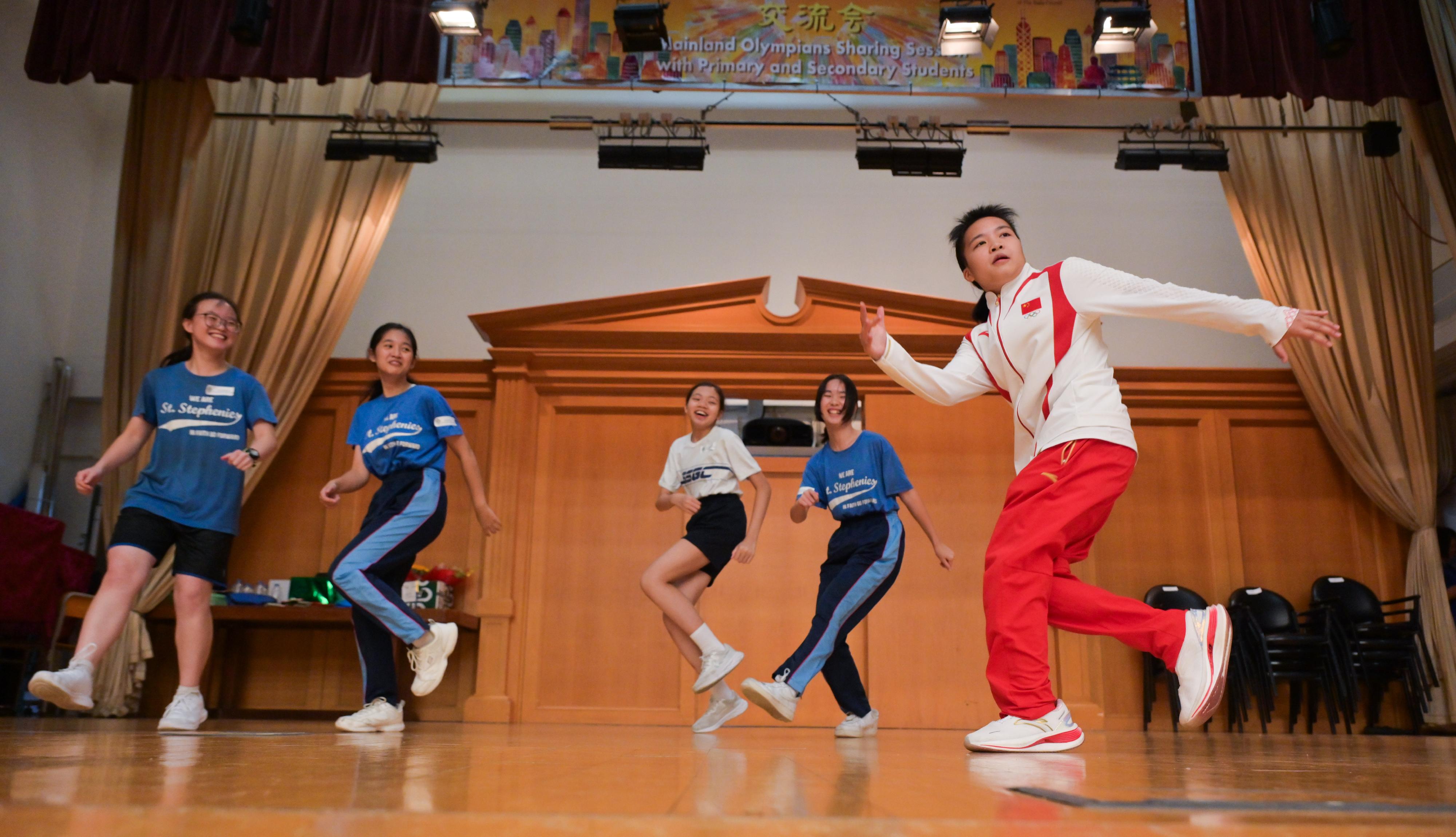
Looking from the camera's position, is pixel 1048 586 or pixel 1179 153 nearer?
pixel 1048 586

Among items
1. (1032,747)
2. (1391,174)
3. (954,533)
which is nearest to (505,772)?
(1032,747)

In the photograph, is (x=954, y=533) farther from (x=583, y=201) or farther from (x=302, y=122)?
(x=302, y=122)

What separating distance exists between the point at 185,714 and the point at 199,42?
3.47 m

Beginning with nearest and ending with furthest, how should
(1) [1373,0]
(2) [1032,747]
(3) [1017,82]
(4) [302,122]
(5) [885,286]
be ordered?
1. (2) [1032,747]
2. (1) [1373,0]
3. (3) [1017,82]
4. (4) [302,122]
5. (5) [885,286]

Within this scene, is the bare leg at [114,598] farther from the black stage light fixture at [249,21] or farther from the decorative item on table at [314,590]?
the black stage light fixture at [249,21]

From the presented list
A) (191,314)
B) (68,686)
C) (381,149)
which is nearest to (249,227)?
(381,149)

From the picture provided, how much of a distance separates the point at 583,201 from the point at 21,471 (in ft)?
13.9

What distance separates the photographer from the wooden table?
17.5 feet

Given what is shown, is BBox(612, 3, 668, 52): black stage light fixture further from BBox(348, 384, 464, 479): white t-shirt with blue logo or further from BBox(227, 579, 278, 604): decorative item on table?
BBox(227, 579, 278, 604): decorative item on table

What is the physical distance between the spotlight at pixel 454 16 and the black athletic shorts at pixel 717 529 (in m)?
2.80

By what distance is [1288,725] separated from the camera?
5641 mm

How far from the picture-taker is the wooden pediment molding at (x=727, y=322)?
5988 millimetres

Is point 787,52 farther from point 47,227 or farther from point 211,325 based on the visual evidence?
point 47,227

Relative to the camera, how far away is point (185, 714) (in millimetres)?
3129
